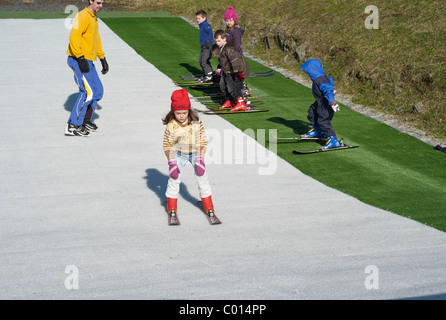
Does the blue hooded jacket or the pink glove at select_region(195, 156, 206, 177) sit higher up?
the blue hooded jacket

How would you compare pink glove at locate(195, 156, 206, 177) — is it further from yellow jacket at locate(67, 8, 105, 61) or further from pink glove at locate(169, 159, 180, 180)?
yellow jacket at locate(67, 8, 105, 61)

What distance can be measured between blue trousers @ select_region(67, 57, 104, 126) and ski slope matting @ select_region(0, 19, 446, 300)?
463mm

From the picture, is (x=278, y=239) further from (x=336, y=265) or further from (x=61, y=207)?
(x=61, y=207)

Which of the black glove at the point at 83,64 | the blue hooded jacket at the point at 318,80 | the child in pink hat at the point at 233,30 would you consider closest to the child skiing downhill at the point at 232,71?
the child in pink hat at the point at 233,30

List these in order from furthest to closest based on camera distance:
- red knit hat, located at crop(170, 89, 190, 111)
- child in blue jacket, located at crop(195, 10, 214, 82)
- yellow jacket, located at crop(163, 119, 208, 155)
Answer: child in blue jacket, located at crop(195, 10, 214, 82) → yellow jacket, located at crop(163, 119, 208, 155) → red knit hat, located at crop(170, 89, 190, 111)

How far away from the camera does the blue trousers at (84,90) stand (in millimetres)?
11273

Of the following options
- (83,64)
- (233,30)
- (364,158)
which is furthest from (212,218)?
(233,30)

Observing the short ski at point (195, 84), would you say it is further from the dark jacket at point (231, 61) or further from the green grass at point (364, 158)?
the dark jacket at point (231, 61)

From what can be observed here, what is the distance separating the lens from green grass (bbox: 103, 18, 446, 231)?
898cm

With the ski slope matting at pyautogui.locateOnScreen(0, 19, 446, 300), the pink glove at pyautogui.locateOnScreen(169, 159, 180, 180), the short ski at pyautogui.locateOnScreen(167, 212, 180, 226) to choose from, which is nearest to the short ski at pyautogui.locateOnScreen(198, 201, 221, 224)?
the ski slope matting at pyautogui.locateOnScreen(0, 19, 446, 300)

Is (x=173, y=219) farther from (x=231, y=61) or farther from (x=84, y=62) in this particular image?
(x=231, y=61)

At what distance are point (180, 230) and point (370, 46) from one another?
36.5 ft

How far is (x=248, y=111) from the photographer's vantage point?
44.9ft

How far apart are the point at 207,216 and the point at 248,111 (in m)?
5.99
